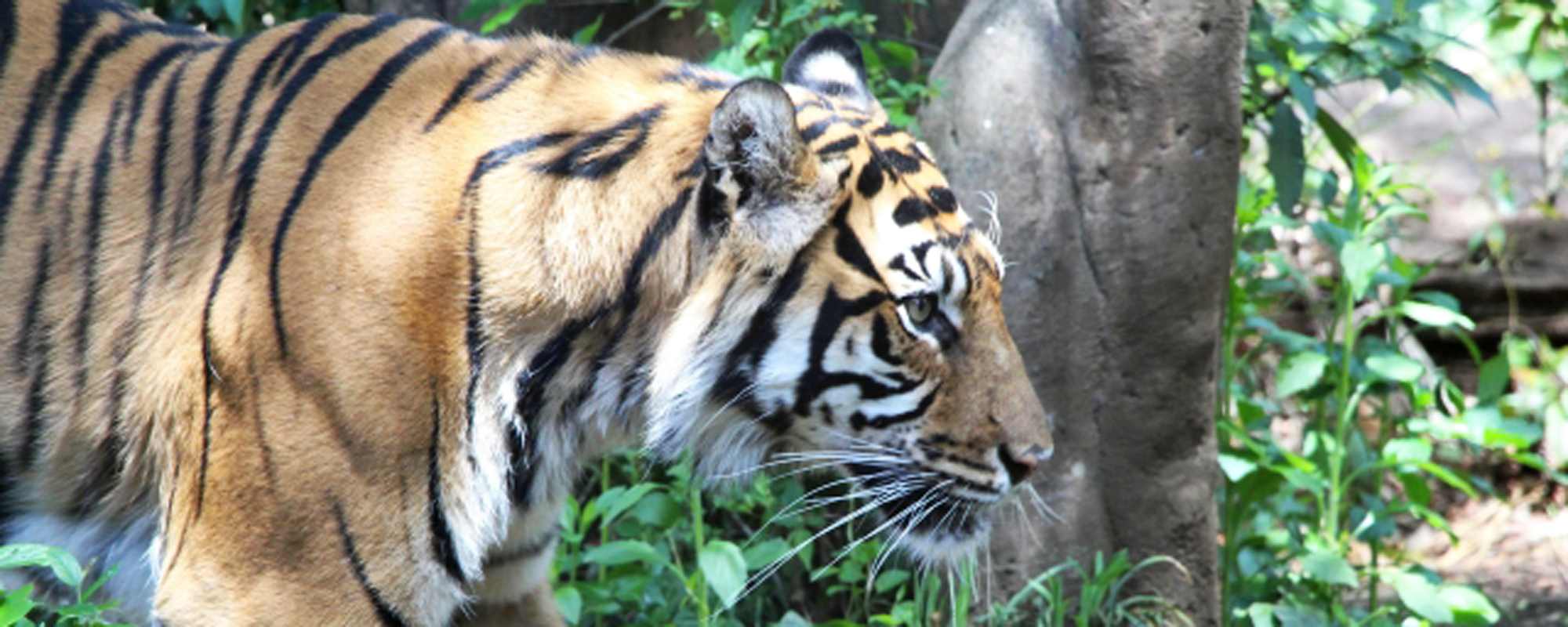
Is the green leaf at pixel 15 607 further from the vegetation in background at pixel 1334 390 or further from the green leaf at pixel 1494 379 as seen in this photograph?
the green leaf at pixel 1494 379

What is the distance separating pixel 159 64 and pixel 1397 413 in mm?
4186

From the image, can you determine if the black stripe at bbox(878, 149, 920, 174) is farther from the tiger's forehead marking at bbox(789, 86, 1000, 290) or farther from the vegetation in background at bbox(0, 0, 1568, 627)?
the vegetation in background at bbox(0, 0, 1568, 627)

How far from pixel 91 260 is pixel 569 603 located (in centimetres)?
122

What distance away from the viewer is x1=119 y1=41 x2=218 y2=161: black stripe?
128 inches

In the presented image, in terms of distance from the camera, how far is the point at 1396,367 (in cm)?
422

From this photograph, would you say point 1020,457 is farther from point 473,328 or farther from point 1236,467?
point 1236,467

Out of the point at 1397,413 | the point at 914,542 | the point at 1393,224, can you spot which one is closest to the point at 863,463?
the point at 914,542

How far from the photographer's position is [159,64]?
11.0 ft

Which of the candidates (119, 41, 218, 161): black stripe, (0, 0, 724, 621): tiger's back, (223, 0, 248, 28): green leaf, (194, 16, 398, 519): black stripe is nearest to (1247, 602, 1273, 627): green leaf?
(0, 0, 724, 621): tiger's back

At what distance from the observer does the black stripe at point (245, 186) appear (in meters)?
2.91

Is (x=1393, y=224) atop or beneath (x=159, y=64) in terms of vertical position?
beneath

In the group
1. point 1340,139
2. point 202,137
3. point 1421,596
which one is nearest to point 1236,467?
point 1421,596

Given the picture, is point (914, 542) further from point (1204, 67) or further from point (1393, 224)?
point (1393, 224)

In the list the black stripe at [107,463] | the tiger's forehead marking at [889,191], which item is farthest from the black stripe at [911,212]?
the black stripe at [107,463]
